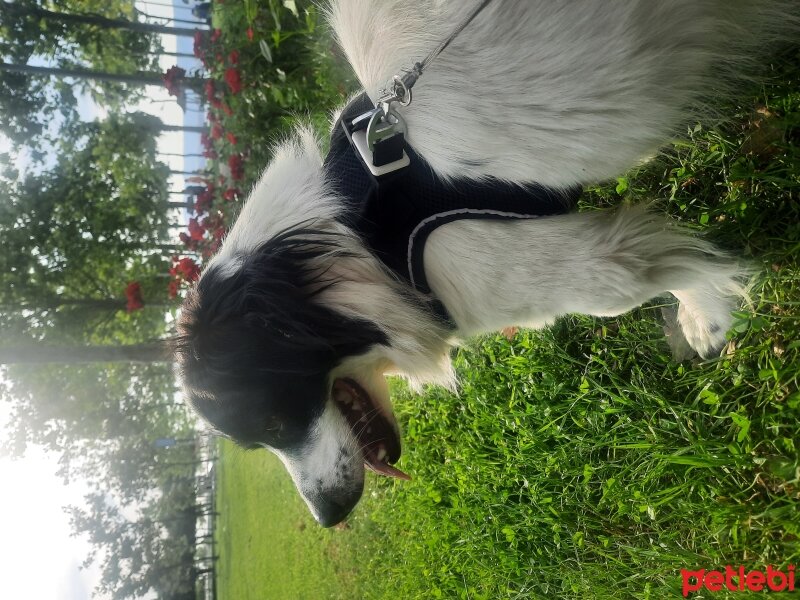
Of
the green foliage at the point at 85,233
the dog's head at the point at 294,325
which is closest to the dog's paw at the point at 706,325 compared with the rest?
the dog's head at the point at 294,325

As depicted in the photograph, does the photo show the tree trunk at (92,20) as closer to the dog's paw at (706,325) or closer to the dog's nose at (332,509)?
the dog's nose at (332,509)

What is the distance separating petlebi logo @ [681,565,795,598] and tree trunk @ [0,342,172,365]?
492 centimetres

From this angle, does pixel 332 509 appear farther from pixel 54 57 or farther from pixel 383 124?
pixel 54 57

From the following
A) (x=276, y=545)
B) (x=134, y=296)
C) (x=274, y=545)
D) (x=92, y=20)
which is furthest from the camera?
(x=274, y=545)

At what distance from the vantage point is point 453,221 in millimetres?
1694

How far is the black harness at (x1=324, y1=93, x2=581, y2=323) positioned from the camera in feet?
5.42

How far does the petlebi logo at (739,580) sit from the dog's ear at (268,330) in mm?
1592

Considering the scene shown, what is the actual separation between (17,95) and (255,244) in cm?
590

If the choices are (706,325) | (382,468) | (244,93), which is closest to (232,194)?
(244,93)

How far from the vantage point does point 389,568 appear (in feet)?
14.7

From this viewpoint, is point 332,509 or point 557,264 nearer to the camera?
point 557,264

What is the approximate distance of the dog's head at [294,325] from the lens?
181cm

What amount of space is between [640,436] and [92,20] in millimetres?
8579

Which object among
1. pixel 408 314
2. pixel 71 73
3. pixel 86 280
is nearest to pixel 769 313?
pixel 408 314
